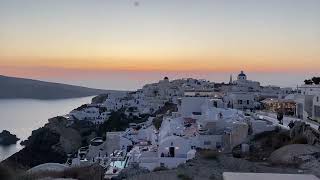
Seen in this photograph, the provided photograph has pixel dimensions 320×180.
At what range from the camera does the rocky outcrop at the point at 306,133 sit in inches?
469

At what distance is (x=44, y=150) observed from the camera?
33438 millimetres

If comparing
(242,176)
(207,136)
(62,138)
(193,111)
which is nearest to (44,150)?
(62,138)

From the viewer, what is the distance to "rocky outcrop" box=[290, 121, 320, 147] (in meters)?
11.9

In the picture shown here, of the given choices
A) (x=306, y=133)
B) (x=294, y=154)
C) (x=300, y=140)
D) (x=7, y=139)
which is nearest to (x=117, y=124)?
(x=7, y=139)

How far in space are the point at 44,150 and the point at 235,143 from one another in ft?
75.4

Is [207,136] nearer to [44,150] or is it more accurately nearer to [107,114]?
[44,150]

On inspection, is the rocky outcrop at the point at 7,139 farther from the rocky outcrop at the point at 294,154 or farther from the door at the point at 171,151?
the rocky outcrop at the point at 294,154

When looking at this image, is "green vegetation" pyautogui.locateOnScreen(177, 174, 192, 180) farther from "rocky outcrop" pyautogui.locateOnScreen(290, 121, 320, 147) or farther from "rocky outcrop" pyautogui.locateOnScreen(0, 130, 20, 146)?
"rocky outcrop" pyautogui.locateOnScreen(0, 130, 20, 146)

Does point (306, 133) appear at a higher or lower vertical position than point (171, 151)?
→ higher

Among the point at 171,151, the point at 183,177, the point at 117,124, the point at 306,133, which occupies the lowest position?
the point at 117,124

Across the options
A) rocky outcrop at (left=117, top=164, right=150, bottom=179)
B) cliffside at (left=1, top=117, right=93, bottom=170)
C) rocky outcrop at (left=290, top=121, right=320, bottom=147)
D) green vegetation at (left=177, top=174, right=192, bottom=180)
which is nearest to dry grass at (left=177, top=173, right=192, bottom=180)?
green vegetation at (left=177, top=174, right=192, bottom=180)

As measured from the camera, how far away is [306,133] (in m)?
12.3

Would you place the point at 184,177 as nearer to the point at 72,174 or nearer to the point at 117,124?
the point at 72,174

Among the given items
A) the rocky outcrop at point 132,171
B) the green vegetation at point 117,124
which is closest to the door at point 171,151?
the rocky outcrop at point 132,171
